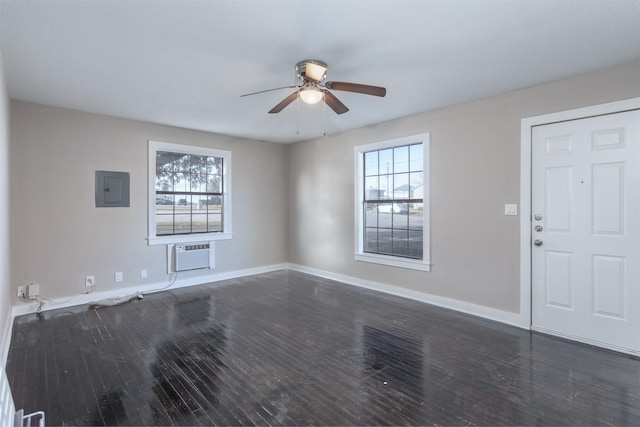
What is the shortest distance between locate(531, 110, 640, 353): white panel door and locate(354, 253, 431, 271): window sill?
1.25m

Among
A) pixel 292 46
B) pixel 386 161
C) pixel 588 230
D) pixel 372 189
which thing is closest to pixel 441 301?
pixel 588 230

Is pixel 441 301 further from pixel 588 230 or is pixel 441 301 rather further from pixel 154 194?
pixel 154 194

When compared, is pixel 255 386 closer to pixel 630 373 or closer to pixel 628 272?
pixel 630 373

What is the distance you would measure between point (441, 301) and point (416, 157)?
191 centimetres

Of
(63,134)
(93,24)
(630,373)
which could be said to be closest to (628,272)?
(630,373)

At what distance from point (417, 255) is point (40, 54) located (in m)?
4.41

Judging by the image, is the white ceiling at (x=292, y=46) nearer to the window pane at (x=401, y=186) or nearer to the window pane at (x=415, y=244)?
the window pane at (x=401, y=186)

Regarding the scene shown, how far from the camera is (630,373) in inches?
95.9

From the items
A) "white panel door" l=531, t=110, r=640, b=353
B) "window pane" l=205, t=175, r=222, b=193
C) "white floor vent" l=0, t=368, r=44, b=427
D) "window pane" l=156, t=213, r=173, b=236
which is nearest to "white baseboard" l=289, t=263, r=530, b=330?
"white panel door" l=531, t=110, r=640, b=353

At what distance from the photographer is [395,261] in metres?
4.54

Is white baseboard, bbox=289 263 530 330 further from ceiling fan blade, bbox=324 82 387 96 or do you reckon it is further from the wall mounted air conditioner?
ceiling fan blade, bbox=324 82 387 96

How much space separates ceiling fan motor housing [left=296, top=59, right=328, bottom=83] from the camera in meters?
2.55

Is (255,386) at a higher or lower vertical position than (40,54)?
lower

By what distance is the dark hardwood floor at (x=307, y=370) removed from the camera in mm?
1991
